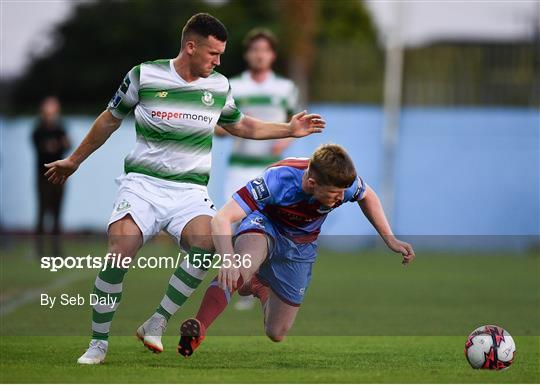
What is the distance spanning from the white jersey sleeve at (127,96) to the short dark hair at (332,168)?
50.9 inches

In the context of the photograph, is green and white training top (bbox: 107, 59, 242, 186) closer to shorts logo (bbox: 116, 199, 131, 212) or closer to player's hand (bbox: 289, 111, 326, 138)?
shorts logo (bbox: 116, 199, 131, 212)

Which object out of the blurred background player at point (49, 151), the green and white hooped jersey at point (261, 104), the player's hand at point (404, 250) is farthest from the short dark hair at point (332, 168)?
the blurred background player at point (49, 151)

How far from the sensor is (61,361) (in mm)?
7703

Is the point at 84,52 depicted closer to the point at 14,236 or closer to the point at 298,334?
the point at 14,236

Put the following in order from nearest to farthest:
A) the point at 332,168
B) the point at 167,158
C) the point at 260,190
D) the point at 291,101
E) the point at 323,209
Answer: the point at 332,168 < the point at 260,190 < the point at 323,209 < the point at 167,158 < the point at 291,101

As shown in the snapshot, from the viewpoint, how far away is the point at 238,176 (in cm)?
1248

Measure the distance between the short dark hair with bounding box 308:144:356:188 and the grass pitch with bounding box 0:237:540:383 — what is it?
113 centimetres

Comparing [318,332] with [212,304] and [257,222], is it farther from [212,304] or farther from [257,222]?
[212,304]

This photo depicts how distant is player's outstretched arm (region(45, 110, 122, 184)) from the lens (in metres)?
7.99

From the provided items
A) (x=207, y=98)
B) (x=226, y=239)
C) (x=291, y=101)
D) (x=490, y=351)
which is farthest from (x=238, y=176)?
(x=490, y=351)

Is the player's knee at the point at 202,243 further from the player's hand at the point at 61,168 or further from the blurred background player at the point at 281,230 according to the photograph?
the player's hand at the point at 61,168

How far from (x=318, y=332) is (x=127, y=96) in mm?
2874

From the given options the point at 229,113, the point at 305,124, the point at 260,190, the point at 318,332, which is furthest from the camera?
the point at 318,332

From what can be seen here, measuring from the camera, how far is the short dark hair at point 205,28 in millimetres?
7891
